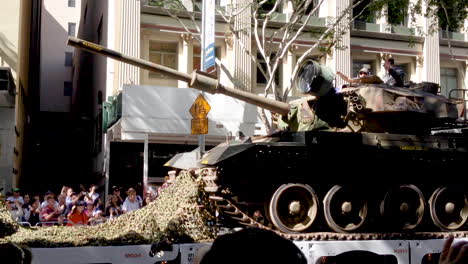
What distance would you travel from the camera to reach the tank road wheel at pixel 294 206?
9625 mm

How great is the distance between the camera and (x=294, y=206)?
31.9ft

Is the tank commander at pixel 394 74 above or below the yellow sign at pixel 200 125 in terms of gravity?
above

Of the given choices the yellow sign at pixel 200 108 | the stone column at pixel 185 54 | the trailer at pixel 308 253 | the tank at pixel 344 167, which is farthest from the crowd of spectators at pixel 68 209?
the stone column at pixel 185 54

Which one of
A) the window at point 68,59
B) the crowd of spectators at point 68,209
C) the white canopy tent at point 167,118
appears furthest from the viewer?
the window at point 68,59

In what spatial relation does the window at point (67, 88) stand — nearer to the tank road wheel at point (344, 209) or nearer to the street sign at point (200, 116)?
the street sign at point (200, 116)

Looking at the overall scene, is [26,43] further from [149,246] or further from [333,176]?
[149,246]

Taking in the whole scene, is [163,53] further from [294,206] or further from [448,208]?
[448,208]

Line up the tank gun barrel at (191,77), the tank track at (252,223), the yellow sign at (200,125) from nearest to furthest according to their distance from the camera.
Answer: the tank gun barrel at (191,77), the tank track at (252,223), the yellow sign at (200,125)

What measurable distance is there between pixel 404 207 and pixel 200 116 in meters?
4.81

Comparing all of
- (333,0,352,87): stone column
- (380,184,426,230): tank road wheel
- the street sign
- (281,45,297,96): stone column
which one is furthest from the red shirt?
(333,0,352,87): stone column

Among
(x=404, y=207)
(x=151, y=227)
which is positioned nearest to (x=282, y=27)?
(x=404, y=207)

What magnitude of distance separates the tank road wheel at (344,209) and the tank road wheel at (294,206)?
0.83 feet

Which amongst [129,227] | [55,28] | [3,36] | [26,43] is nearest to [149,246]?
[129,227]

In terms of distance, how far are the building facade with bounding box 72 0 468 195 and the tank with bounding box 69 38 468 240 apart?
32.9ft
